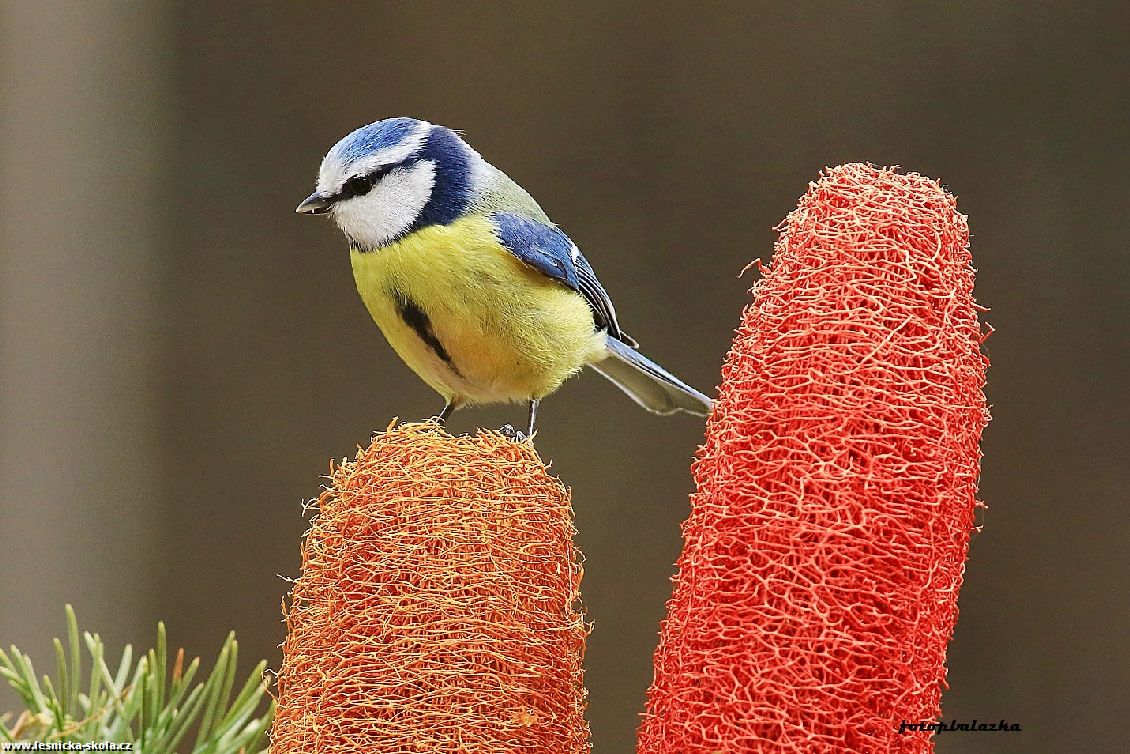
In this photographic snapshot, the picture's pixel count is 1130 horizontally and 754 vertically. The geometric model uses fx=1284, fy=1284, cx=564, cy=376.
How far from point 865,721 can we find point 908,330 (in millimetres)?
196

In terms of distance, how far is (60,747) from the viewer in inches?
27.9

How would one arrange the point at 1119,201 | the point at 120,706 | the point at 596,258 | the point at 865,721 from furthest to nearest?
the point at 596,258 → the point at 1119,201 → the point at 120,706 → the point at 865,721

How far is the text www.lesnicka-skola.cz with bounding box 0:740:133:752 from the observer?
70 cm

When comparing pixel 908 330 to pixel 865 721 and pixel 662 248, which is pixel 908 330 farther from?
pixel 662 248

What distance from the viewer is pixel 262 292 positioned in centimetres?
214

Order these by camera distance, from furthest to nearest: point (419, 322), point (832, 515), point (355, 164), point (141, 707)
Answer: point (419, 322) → point (355, 164) → point (141, 707) → point (832, 515)

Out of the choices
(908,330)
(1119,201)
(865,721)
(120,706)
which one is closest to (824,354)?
(908,330)

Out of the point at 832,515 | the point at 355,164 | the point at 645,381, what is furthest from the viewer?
the point at 645,381

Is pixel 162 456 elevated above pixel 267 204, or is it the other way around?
pixel 267 204

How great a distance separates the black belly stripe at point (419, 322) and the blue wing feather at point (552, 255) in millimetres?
103

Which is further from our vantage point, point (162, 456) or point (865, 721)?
point (162, 456)

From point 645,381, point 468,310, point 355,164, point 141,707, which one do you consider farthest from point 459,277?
point 141,707

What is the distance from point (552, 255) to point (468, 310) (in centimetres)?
12

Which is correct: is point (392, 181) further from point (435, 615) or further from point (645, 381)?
point (435, 615)
